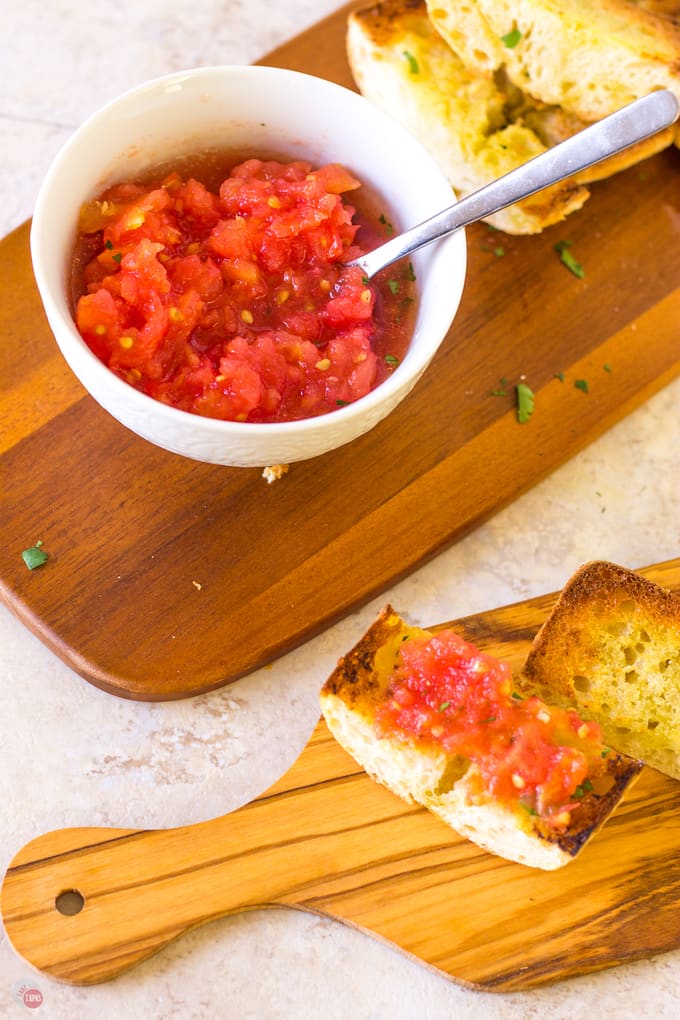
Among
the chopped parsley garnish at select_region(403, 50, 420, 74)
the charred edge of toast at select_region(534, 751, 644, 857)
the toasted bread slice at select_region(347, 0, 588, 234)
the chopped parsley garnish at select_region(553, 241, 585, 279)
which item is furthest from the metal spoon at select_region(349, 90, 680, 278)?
the charred edge of toast at select_region(534, 751, 644, 857)

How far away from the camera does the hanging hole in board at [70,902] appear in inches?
108

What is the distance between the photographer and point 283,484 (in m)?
3.25

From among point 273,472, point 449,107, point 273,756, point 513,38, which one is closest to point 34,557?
point 273,472

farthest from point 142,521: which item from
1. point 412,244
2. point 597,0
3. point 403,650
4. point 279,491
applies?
point 597,0

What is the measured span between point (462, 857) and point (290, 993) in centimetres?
55

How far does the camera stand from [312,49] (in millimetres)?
3842

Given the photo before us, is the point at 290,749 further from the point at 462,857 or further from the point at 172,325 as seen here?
the point at 172,325

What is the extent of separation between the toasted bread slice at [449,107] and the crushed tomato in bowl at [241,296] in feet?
1.83

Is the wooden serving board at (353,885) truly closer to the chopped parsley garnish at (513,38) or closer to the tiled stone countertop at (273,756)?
the tiled stone countertop at (273,756)

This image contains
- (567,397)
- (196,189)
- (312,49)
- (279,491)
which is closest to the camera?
(196,189)

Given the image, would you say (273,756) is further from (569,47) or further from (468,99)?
(569,47)

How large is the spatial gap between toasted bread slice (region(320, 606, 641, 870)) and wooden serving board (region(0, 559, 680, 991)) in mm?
78

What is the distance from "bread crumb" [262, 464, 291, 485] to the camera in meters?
3.23

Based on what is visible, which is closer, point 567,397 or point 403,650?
point 403,650
